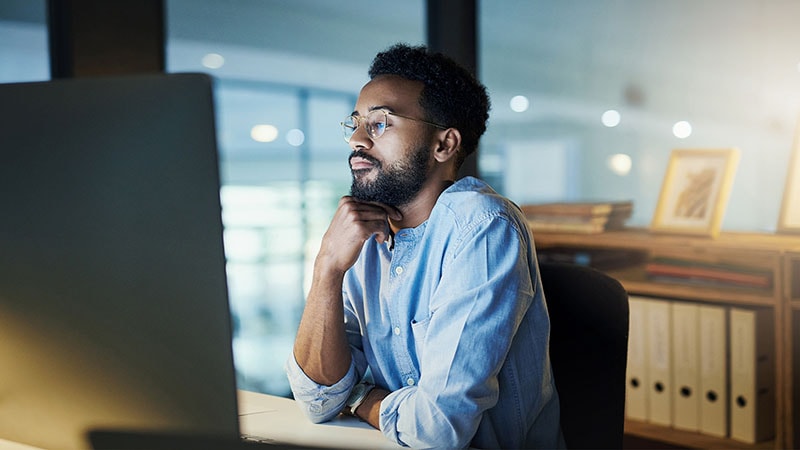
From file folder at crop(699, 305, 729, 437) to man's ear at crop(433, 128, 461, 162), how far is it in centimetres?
156

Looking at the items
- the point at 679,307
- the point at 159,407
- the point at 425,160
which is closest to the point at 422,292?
the point at 425,160

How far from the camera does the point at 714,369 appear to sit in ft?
8.91

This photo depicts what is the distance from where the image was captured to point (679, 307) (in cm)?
278

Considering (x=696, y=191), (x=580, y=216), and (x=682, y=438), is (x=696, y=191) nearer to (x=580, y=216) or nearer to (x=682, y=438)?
(x=580, y=216)

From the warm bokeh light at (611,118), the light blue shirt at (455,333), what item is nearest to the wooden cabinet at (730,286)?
the warm bokeh light at (611,118)

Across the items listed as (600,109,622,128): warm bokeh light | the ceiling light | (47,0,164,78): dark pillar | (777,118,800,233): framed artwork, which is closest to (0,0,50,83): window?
(47,0,164,78): dark pillar

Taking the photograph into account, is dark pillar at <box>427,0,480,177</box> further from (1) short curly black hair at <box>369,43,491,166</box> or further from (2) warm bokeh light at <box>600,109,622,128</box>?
(1) short curly black hair at <box>369,43,491,166</box>

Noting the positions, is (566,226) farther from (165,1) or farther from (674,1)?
(165,1)

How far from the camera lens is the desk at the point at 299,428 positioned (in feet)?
4.08

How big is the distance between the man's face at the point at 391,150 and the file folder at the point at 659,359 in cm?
163

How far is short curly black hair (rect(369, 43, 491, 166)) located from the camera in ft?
5.00

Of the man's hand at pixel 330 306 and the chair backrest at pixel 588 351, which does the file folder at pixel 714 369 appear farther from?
the man's hand at pixel 330 306

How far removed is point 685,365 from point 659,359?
0.10 metres

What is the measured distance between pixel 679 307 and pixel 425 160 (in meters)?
1.62
